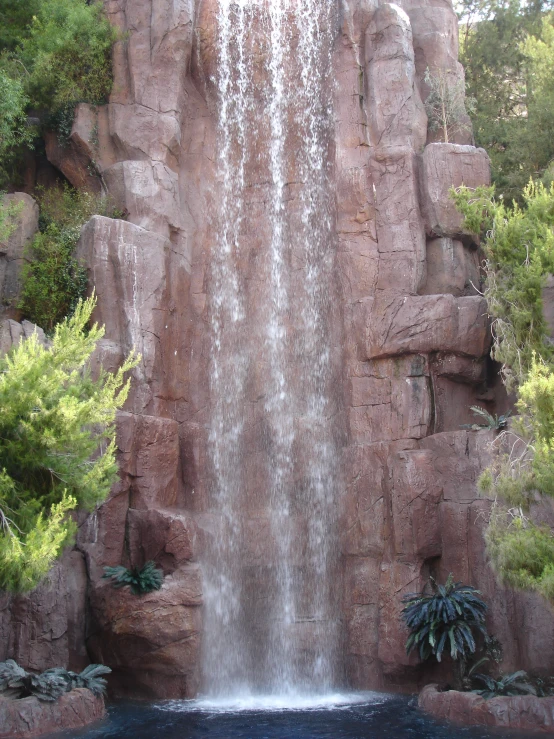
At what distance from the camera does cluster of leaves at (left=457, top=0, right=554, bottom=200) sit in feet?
79.6

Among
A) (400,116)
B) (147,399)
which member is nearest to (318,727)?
(147,399)

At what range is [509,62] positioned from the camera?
28.4 m

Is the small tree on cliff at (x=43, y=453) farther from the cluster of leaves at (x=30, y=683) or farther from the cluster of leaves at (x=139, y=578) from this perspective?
the cluster of leaves at (x=139, y=578)

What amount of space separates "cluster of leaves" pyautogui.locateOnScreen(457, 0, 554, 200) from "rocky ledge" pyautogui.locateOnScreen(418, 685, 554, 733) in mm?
14611

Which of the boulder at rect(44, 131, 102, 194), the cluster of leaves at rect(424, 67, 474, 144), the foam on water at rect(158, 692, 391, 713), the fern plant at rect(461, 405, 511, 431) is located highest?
the cluster of leaves at rect(424, 67, 474, 144)

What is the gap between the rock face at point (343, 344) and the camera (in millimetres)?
16906

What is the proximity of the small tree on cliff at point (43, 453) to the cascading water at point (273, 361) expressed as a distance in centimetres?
614

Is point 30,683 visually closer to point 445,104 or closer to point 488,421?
point 488,421

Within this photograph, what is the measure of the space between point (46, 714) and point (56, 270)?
10230 millimetres

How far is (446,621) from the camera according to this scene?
15.8 m

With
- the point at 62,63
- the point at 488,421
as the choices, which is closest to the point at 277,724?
the point at 488,421

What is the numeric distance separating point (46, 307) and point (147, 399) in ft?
11.2

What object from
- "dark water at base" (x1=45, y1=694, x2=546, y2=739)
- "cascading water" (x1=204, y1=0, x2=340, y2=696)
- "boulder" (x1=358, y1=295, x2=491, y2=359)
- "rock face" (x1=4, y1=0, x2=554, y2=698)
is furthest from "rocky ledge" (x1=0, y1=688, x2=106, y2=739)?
"boulder" (x1=358, y1=295, x2=491, y2=359)

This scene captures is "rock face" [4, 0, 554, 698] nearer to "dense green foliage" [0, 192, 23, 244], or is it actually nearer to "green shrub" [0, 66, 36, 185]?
"green shrub" [0, 66, 36, 185]
